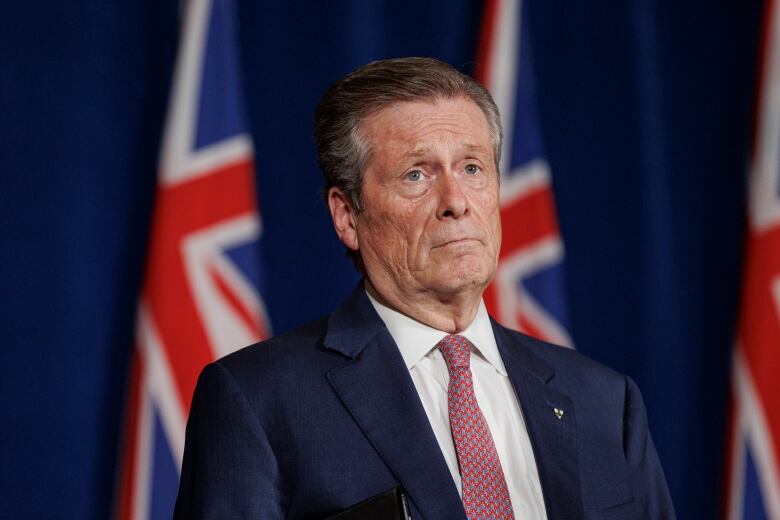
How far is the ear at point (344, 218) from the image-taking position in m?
1.76

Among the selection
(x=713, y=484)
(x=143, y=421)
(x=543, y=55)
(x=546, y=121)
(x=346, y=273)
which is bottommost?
(x=713, y=484)

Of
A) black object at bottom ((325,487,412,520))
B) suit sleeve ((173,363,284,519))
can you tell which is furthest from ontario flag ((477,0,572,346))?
black object at bottom ((325,487,412,520))

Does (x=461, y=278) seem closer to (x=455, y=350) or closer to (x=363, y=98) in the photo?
(x=455, y=350)

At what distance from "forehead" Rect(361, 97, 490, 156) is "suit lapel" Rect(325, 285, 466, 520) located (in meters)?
0.25

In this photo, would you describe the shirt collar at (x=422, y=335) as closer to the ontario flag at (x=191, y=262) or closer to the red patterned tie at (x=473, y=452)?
the red patterned tie at (x=473, y=452)

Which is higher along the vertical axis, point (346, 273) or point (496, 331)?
point (346, 273)

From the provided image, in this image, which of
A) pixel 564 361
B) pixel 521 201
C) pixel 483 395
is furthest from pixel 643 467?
pixel 521 201

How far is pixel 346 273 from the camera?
9.91 feet

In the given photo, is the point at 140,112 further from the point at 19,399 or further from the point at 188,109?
the point at 19,399

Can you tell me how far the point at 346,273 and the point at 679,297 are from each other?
3.22 ft

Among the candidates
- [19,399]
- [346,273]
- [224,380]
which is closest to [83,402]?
[19,399]

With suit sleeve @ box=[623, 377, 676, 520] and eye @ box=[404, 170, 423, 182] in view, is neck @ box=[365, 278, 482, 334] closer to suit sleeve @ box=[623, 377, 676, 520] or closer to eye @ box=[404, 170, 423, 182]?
eye @ box=[404, 170, 423, 182]

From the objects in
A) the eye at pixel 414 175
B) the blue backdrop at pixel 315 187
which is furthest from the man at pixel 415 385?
the blue backdrop at pixel 315 187

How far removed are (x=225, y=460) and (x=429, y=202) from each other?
0.49 metres
